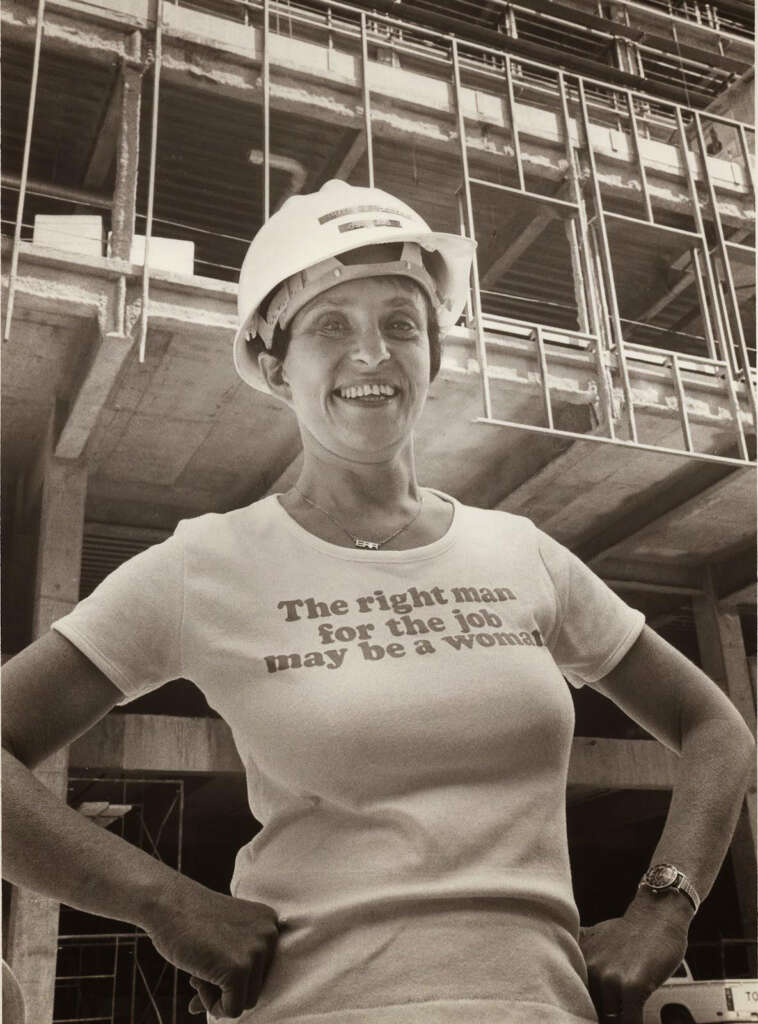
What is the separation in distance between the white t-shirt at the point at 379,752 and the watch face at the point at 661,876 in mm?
134

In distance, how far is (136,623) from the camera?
4.26 ft

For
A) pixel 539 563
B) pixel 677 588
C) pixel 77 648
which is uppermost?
pixel 677 588

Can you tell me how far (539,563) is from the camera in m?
1.51

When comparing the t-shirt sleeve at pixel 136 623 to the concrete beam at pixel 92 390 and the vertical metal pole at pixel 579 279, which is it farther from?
the vertical metal pole at pixel 579 279

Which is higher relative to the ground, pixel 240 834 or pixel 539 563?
pixel 240 834

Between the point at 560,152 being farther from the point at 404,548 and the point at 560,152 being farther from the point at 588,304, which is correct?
the point at 404,548

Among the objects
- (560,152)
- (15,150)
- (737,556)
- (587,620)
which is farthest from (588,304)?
(587,620)

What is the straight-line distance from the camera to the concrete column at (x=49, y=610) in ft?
30.7

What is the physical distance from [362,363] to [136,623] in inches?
19.0

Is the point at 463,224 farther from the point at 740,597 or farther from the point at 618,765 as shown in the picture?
the point at 618,765

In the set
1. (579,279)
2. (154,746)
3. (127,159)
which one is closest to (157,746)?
(154,746)

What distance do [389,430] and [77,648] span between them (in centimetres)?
53

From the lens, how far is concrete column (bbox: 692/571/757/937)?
1441 centimetres

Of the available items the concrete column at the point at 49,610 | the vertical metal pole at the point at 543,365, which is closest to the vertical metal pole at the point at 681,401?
the vertical metal pole at the point at 543,365
